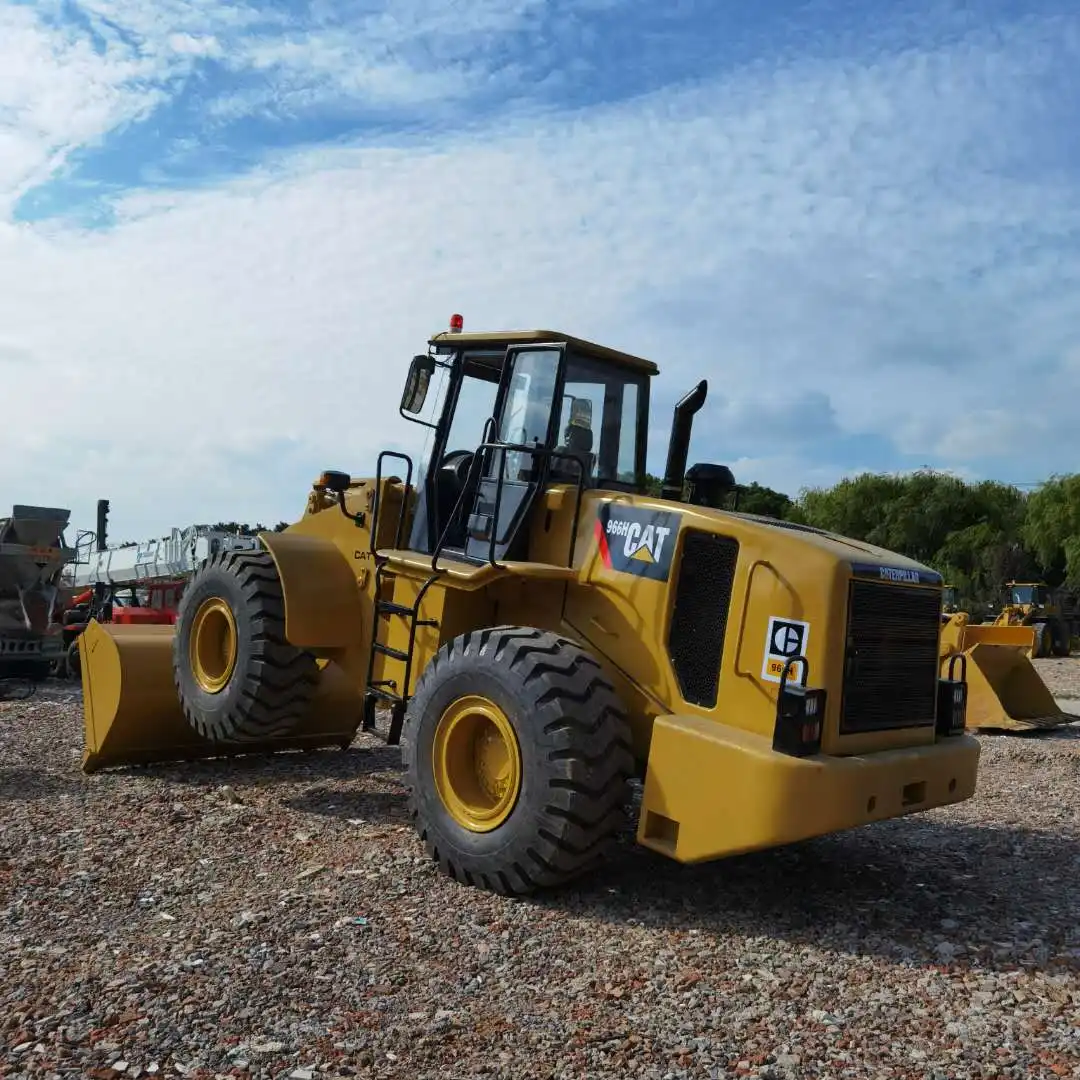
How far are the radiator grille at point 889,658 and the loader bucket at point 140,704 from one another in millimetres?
3671

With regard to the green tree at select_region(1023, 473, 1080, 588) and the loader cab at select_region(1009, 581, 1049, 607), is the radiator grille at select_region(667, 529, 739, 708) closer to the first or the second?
the loader cab at select_region(1009, 581, 1049, 607)

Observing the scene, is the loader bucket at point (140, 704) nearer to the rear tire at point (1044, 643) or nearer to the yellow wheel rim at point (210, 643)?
the yellow wheel rim at point (210, 643)

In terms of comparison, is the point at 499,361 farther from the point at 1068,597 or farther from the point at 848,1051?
the point at 1068,597

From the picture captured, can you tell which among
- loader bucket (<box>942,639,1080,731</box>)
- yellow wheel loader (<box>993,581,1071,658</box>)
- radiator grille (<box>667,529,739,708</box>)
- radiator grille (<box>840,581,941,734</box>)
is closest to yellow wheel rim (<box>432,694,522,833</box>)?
radiator grille (<box>667,529,739,708</box>)

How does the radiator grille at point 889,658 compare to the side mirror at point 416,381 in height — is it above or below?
below

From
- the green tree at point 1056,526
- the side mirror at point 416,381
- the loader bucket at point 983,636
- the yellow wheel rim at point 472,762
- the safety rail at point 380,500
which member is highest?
the green tree at point 1056,526

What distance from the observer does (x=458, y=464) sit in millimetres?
6719

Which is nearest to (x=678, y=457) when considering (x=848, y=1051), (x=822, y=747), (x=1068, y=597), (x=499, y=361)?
(x=499, y=361)

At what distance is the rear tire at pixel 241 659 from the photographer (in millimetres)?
6695

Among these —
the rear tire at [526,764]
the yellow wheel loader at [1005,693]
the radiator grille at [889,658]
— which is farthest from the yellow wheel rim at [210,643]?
the yellow wheel loader at [1005,693]

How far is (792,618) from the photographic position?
4.98 m

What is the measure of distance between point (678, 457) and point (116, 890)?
3.96m

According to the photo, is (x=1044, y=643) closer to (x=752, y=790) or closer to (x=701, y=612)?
(x=701, y=612)

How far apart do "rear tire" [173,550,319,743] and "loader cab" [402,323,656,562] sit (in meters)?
1.01
